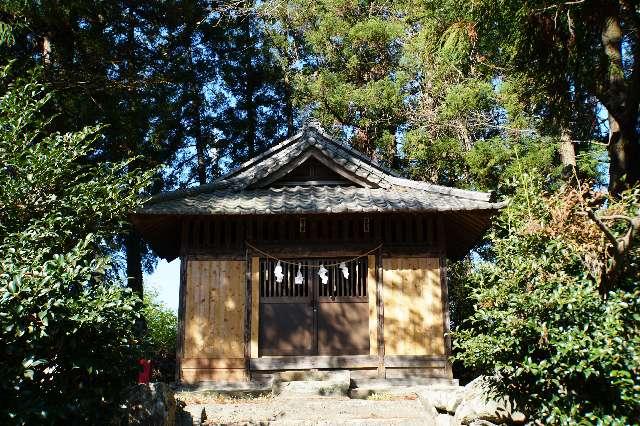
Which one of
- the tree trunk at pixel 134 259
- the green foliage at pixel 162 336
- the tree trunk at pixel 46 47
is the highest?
the tree trunk at pixel 46 47

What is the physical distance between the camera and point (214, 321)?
10.5m

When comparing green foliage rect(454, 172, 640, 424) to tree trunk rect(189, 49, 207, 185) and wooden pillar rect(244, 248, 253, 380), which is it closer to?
wooden pillar rect(244, 248, 253, 380)

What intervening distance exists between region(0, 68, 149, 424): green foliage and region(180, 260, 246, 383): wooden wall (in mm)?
4249

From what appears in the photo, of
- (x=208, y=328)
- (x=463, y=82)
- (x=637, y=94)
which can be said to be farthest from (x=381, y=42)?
(x=637, y=94)

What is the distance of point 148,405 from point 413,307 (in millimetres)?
5750

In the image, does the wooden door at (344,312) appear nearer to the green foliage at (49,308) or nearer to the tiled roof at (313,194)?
the tiled roof at (313,194)

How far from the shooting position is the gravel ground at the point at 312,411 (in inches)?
301

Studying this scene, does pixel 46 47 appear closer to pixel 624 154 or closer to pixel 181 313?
pixel 181 313

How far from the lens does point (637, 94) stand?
655 centimetres

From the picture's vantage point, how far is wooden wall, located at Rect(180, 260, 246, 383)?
33.7 ft

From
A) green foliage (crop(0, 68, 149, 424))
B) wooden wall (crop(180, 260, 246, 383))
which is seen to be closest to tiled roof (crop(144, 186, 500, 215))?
wooden wall (crop(180, 260, 246, 383))

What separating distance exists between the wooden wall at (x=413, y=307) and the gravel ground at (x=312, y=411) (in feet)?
3.85

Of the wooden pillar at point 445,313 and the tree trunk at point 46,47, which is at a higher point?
the tree trunk at point 46,47

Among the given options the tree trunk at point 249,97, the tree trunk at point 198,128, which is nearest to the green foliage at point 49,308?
the tree trunk at point 198,128
